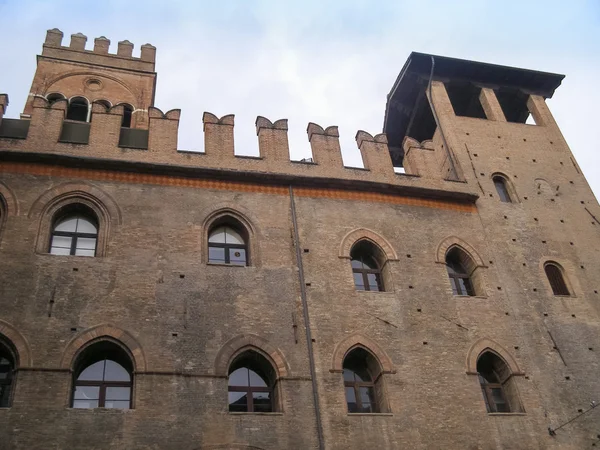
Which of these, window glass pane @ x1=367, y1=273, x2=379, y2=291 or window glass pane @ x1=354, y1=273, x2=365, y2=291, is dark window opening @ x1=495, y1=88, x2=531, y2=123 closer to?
window glass pane @ x1=367, y1=273, x2=379, y2=291

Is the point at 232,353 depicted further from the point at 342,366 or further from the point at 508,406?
the point at 508,406

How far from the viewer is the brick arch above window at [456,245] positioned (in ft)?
45.3

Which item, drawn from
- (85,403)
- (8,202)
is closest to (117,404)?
(85,403)

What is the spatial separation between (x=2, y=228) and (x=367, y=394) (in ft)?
24.4

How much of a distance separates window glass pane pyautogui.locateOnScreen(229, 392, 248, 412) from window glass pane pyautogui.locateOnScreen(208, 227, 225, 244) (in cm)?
335

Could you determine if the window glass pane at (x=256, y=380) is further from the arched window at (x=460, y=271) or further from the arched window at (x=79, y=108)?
the arched window at (x=79, y=108)

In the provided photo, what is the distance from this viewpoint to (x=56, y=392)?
32.1ft

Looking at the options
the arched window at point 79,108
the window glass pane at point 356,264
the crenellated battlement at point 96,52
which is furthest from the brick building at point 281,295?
the crenellated battlement at point 96,52

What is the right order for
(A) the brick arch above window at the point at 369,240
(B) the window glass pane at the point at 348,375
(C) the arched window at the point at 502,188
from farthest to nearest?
(C) the arched window at the point at 502,188 → (A) the brick arch above window at the point at 369,240 → (B) the window glass pane at the point at 348,375

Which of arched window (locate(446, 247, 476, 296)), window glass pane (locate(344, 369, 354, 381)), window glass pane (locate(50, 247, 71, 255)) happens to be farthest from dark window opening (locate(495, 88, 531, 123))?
window glass pane (locate(50, 247, 71, 255))

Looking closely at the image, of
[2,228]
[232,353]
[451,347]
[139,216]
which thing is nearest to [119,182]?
[139,216]

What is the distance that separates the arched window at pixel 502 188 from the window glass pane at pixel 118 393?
34.1 ft

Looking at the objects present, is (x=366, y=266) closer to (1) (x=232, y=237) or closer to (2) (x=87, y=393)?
(1) (x=232, y=237)

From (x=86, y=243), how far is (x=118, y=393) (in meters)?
3.19
